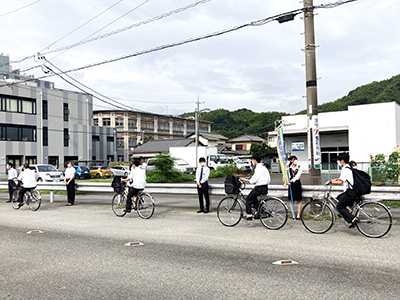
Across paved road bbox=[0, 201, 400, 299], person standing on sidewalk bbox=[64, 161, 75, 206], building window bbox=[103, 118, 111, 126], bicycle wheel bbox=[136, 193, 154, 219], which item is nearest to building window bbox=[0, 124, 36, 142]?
person standing on sidewalk bbox=[64, 161, 75, 206]

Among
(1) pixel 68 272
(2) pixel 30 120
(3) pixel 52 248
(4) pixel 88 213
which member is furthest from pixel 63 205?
(2) pixel 30 120

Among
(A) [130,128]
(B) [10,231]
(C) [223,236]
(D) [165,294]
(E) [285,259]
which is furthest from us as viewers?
(A) [130,128]

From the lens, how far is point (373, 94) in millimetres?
62250

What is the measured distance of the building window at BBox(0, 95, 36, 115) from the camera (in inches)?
1917

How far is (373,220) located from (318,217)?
112 centimetres

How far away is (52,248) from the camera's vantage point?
7.37m

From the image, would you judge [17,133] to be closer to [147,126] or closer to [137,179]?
[137,179]

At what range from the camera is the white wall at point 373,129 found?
31656mm

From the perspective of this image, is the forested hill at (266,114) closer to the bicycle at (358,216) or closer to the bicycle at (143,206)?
the bicycle at (143,206)

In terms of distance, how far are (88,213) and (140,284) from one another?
7.97 m

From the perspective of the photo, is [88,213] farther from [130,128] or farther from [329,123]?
[130,128]

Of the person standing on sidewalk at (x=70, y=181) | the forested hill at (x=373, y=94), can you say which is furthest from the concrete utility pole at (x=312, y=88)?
the forested hill at (x=373, y=94)

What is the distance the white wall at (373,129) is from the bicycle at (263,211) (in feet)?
86.9

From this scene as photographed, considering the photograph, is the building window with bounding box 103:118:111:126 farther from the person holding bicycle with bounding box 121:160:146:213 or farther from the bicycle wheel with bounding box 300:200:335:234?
the bicycle wheel with bounding box 300:200:335:234
